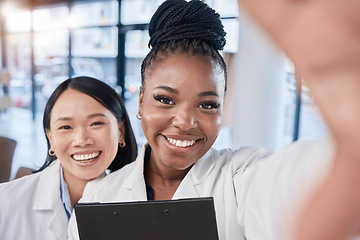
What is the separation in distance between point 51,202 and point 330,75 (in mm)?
1210

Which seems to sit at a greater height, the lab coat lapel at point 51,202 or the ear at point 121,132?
the ear at point 121,132

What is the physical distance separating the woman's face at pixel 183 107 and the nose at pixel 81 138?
34 cm

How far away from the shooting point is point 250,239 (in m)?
0.57

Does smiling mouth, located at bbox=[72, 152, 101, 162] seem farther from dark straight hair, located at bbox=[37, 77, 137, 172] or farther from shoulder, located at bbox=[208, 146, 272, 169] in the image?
shoulder, located at bbox=[208, 146, 272, 169]

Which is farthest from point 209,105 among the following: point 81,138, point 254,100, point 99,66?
point 99,66

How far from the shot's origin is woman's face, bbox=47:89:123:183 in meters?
1.16

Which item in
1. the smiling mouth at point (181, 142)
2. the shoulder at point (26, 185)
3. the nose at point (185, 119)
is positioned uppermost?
the nose at point (185, 119)

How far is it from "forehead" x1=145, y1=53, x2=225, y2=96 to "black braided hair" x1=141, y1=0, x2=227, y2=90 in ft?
0.05

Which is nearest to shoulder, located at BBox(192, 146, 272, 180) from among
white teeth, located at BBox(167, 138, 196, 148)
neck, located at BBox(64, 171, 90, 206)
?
white teeth, located at BBox(167, 138, 196, 148)

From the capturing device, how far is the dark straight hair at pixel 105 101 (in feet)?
3.97

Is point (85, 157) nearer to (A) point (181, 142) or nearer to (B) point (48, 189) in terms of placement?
(B) point (48, 189)

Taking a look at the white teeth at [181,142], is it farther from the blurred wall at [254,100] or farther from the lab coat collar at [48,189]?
the blurred wall at [254,100]

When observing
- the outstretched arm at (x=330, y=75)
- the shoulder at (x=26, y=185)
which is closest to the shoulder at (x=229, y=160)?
the shoulder at (x=26, y=185)

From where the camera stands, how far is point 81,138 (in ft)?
3.73
